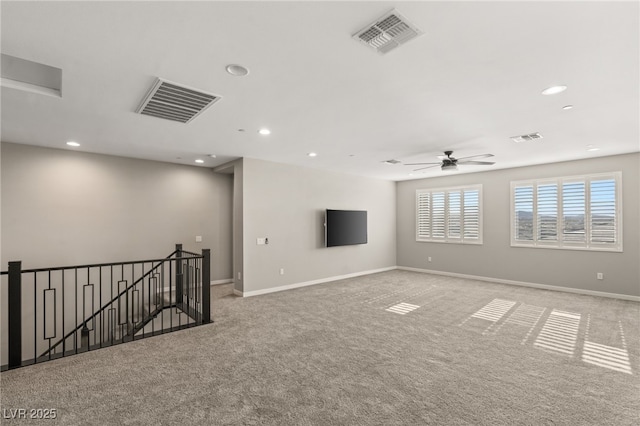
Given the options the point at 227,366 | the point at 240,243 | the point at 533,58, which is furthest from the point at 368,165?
the point at 227,366

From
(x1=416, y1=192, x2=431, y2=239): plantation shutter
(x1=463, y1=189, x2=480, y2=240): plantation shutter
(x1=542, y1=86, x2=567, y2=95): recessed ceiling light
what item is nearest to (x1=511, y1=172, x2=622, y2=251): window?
(x1=463, y1=189, x2=480, y2=240): plantation shutter

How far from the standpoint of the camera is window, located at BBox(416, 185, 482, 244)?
785cm

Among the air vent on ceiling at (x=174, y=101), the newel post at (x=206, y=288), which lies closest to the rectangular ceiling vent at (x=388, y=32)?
the air vent on ceiling at (x=174, y=101)

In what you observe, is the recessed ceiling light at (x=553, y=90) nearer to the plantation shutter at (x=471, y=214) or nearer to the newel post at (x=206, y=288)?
the newel post at (x=206, y=288)

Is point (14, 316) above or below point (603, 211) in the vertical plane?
below

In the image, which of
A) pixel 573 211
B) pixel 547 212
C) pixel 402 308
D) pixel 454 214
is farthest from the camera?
pixel 454 214

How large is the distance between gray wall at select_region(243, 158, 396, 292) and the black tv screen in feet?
0.64

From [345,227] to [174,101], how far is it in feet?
17.6

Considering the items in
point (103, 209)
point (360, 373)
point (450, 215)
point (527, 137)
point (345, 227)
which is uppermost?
point (527, 137)

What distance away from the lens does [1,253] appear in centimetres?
490

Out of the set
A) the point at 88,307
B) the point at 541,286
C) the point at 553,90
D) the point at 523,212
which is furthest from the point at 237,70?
the point at 541,286

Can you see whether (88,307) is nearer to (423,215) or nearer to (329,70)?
(329,70)

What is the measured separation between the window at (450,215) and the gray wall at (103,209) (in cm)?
554

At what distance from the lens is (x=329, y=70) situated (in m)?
2.60
